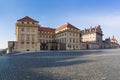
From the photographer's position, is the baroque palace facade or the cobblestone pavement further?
the baroque palace facade

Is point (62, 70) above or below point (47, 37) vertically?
below

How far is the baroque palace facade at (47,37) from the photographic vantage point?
65.4 metres

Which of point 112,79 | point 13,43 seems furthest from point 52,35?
point 112,79

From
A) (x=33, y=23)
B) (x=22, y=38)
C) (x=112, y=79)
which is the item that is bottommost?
(x=112, y=79)

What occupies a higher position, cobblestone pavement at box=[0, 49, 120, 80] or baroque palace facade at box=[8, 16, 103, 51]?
baroque palace facade at box=[8, 16, 103, 51]

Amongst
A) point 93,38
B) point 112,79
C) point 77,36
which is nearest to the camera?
point 112,79

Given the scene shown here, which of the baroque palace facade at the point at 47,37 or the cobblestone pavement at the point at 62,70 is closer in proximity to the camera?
the cobblestone pavement at the point at 62,70

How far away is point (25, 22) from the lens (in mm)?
67188

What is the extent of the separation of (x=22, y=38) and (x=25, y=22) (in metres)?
7.28

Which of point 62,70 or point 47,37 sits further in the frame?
point 47,37

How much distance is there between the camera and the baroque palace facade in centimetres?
6544

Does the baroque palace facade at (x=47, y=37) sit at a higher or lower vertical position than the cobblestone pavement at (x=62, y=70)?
higher

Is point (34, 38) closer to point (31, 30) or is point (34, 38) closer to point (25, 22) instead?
point (31, 30)

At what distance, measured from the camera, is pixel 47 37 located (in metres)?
93.7
